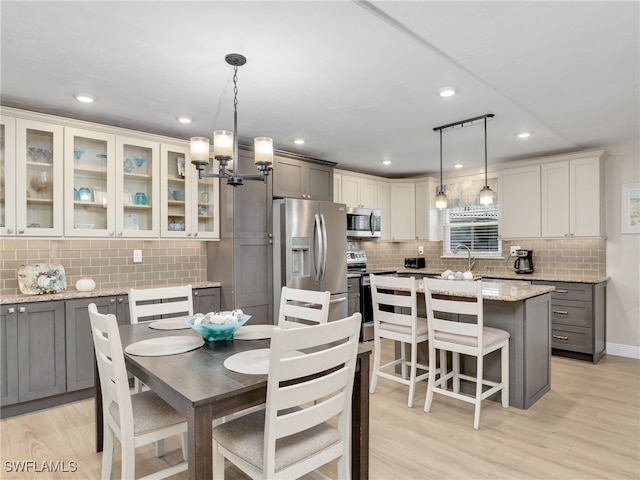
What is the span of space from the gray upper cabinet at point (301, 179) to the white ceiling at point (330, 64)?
2.02 ft

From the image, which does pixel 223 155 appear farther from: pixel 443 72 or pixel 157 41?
pixel 443 72

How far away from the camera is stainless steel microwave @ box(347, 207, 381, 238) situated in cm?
558

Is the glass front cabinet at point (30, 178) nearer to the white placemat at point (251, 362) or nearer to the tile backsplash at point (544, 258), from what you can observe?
the white placemat at point (251, 362)

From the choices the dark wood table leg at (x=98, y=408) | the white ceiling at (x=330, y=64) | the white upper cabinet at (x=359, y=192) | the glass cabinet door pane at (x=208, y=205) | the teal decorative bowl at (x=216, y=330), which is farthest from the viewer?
the white upper cabinet at (x=359, y=192)

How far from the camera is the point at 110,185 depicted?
354cm

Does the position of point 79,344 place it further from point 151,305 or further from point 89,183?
point 89,183

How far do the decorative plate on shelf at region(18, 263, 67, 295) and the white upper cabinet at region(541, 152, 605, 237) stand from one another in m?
5.29

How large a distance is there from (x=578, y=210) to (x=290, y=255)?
3446 millimetres

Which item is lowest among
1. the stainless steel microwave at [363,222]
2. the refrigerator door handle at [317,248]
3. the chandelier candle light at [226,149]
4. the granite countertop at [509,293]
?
the granite countertop at [509,293]

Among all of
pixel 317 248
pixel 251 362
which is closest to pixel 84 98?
pixel 251 362

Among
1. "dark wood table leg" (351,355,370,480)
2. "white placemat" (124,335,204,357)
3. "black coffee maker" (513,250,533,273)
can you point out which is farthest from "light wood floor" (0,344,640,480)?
"black coffee maker" (513,250,533,273)

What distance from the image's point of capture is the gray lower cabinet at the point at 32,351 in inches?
115

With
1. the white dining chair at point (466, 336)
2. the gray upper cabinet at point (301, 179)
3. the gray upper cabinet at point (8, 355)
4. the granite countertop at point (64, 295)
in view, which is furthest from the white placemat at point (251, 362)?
the gray upper cabinet at point (301, 179)

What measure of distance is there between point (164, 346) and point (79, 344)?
5.66ft
